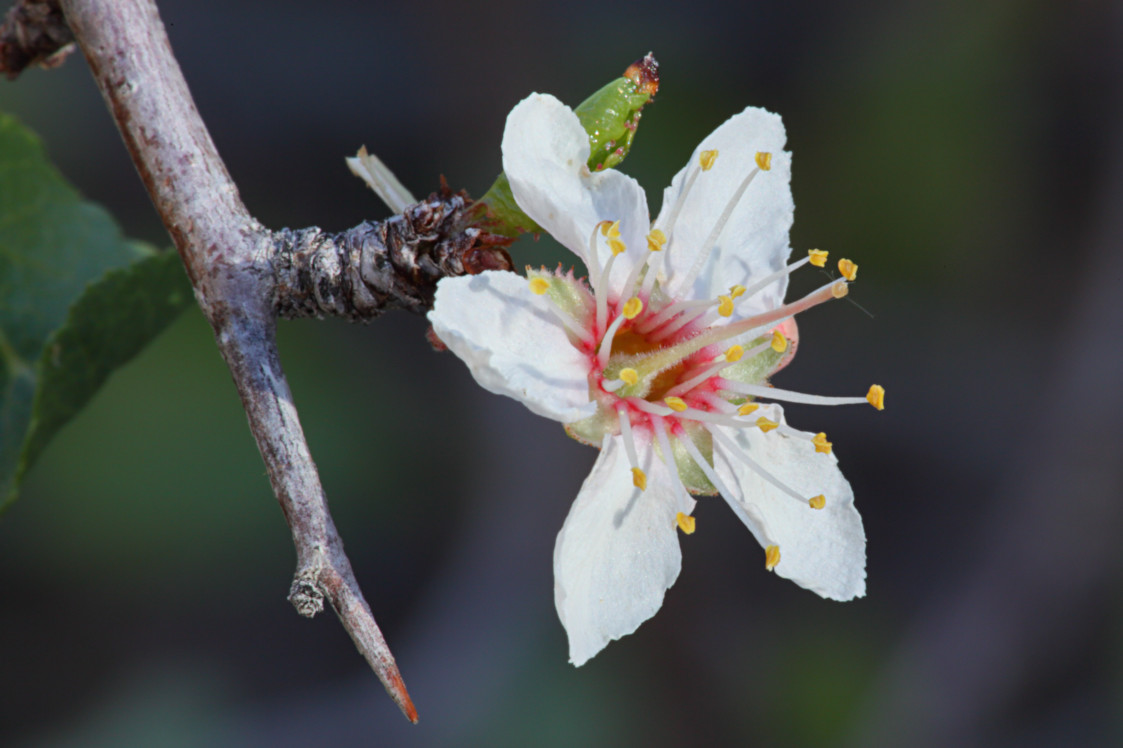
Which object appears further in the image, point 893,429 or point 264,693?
point 893,429

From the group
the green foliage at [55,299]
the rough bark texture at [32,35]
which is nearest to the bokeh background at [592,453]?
the green foliage at [55,299]

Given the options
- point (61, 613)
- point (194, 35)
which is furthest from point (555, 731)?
point (194, 35)

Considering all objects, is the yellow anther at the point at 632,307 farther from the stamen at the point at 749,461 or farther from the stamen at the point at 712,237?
the stamen at the point at 749,461

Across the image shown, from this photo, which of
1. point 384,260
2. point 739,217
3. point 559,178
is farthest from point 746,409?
point 384,260

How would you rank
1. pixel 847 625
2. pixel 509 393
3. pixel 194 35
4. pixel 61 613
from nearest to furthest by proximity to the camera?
pixel 509 393
pixel 61 613
pixel 847 625
pixel 194 35

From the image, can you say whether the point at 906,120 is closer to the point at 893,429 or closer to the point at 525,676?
the point at 893,429

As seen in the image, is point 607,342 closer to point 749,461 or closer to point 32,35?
point 749,461
